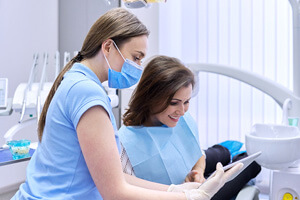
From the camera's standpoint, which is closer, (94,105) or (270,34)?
(94,105)

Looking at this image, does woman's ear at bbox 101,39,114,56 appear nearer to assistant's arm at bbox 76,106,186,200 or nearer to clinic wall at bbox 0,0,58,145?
assistant's arm at bbox 76,106,186,200

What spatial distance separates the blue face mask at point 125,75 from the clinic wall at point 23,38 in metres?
1.90

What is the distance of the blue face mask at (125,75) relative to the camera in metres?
0.99

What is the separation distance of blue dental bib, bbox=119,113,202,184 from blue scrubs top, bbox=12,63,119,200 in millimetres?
550

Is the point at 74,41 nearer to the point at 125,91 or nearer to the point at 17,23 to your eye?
the point at 17,23

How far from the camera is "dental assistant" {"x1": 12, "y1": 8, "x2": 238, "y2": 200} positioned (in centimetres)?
79

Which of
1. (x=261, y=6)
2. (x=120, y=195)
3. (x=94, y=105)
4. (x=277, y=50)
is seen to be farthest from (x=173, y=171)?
(x=261, y=6)

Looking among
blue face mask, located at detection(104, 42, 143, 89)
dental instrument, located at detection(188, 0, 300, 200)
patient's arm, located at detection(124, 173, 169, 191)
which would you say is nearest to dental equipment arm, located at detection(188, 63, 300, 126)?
dental instrument, located at detection(188, 0, 300, 200)

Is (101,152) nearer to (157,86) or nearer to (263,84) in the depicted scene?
(157,86)

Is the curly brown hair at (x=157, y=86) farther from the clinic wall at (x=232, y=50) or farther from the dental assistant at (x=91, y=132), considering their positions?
the clinic wall at (x=232, y=50)

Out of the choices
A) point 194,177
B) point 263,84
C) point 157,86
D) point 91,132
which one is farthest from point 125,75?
point 263,84

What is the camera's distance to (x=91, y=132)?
79 cm

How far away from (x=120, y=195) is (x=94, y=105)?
0.81ft

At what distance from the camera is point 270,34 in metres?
2.59
